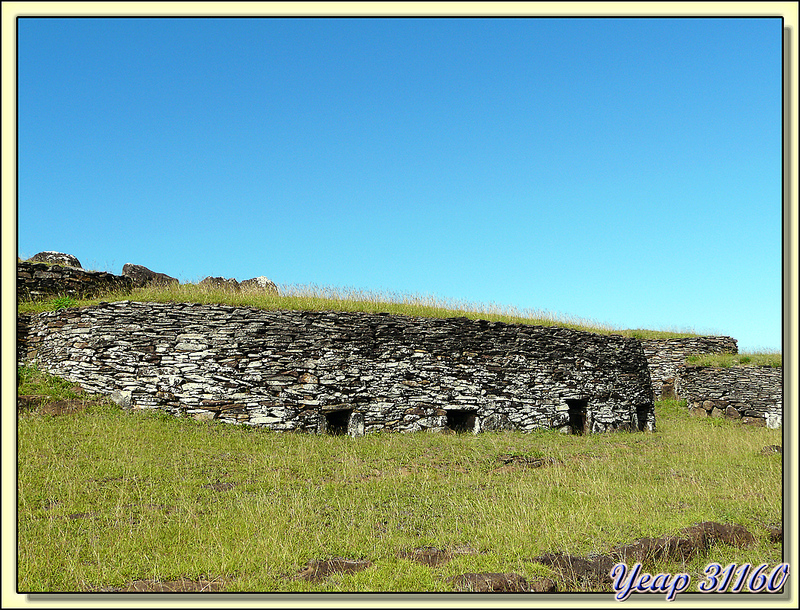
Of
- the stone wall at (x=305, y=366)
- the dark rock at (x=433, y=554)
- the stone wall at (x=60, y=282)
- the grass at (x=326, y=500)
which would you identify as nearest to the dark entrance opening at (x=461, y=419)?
the stone wall at (x=305, y=366)

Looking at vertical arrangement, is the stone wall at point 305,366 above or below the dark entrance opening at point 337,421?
above

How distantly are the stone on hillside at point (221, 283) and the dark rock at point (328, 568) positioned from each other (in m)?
10.7

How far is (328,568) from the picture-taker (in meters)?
5.66

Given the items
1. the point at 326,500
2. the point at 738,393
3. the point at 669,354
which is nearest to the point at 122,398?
the point at 326,500

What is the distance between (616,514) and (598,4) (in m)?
6.09

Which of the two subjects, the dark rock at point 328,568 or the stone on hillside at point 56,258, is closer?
the dark rock at point 328,568

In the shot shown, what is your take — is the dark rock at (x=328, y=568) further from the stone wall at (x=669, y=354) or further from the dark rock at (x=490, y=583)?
the stone wall at (x=669, y=354)

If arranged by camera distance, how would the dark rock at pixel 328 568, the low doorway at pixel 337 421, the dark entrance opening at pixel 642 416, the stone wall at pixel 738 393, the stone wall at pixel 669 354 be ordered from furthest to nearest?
the stone wall at pixel 669 354, the stone wall at pixel 738 393, the dark entrance opening at pixel 642 416, the low doorway at pixel 337 421, the dark rock at pixel 328 568

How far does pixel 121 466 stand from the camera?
906 cm

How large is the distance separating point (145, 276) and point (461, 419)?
33.7 feet

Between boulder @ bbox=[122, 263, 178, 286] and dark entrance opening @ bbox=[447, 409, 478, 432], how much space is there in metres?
8.94

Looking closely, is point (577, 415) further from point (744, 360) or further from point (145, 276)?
point (145, 276)

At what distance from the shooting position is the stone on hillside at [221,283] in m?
15.3

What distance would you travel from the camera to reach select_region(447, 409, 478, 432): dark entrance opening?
13922 mm
